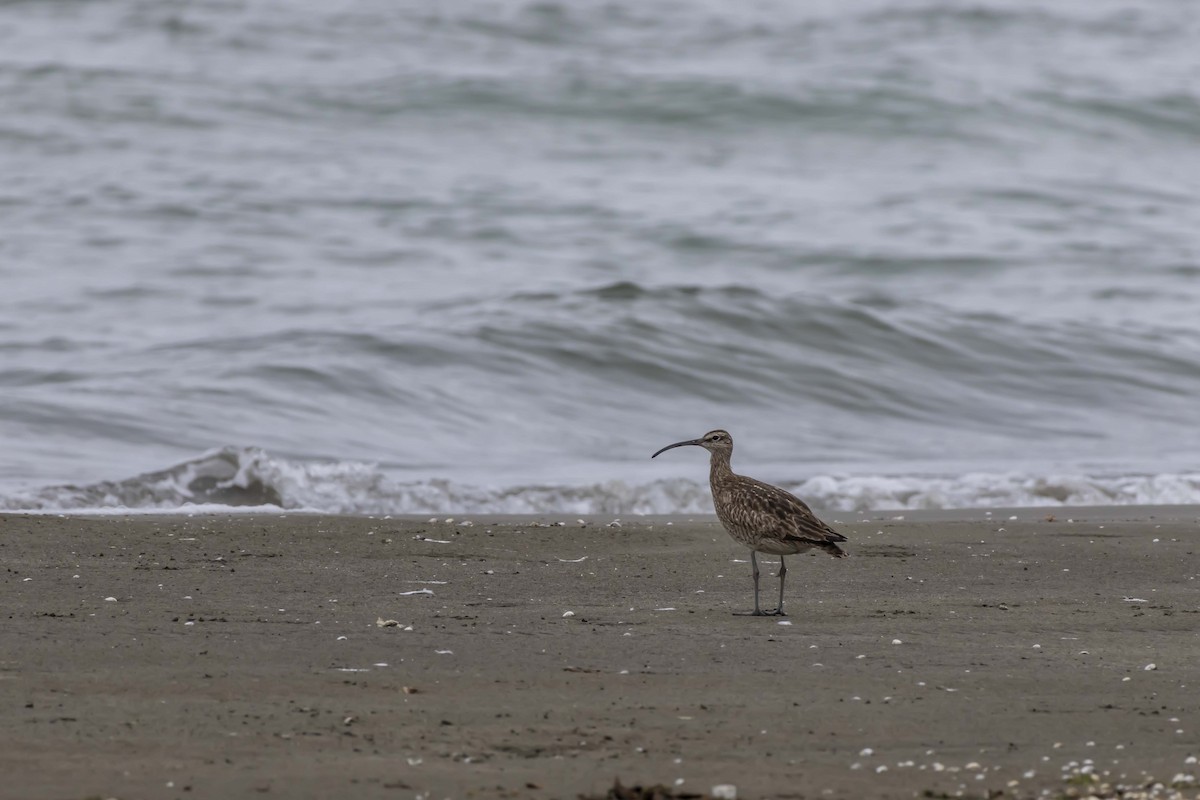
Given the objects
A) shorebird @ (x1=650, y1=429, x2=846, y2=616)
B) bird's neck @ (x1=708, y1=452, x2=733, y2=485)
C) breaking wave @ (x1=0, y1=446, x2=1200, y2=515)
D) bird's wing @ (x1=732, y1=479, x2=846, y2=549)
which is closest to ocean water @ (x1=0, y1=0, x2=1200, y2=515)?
breaking wave @ (x1=0, y1=446, x2=1200, y2=515)

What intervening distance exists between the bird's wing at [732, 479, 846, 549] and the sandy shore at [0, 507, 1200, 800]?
31 centimetres

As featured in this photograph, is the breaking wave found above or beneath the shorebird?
beneath

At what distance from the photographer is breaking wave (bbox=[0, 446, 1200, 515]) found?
9734 mm

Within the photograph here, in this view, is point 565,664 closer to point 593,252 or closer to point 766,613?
point 766,613

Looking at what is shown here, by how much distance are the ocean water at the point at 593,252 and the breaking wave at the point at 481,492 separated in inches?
1.1

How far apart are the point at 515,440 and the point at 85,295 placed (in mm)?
6400

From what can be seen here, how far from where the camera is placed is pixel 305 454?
36.8ft

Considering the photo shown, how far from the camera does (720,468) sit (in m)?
7.21

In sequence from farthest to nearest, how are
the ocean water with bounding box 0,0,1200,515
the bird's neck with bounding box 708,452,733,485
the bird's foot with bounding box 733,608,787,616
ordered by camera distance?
the ocean water with bounding box 0,0,1200,515 → the bird's neck with bounding box 708,452,733,485 → the bird's foot with bounding box 733,608,787,616

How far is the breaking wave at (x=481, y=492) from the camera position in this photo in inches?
383

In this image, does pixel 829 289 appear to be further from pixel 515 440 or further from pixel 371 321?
pixel 515 440

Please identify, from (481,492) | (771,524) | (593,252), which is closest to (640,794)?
(771,524)

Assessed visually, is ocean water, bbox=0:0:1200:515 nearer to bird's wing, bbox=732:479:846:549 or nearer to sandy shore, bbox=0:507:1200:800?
sandy shore, bbox=0:507:1200:800

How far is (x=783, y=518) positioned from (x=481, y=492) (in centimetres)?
407
